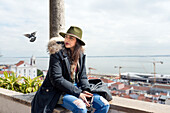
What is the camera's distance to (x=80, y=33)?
5.35ft

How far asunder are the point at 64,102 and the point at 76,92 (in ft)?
0.48

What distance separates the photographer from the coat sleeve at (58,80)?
1.43 m

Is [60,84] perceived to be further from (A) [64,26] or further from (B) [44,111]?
(A) [64,26]

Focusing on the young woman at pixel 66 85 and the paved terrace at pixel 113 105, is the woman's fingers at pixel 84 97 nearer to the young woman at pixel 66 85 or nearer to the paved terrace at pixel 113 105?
the young woman at pixel 66 85

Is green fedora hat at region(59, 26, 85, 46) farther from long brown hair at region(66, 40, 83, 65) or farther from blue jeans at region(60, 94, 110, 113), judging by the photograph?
blue jeans at region(60, 94, 110, 113)

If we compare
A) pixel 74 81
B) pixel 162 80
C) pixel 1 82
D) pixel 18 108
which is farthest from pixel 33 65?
pixel 162 80

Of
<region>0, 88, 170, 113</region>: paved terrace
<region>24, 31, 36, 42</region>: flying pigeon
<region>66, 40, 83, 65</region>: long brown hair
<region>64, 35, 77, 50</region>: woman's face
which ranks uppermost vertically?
<region>24, 31, 36, 42</region>: flying pigeon

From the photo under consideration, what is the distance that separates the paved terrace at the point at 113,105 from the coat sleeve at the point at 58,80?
23 centimetres

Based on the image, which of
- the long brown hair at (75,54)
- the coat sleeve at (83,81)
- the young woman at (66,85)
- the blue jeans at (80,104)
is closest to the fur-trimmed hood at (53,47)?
the young woman at (66,85)

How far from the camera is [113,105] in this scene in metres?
1.76

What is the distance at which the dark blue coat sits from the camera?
1441mm

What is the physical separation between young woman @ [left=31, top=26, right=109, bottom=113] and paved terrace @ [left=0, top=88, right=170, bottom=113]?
148 mm

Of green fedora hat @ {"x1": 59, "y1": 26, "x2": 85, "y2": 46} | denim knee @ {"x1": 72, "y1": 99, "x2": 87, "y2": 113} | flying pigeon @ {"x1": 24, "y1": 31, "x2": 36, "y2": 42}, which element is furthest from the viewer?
flying pigeon @ {"x1": 24, "y1": 31, "x2": 36, "y2": 42}

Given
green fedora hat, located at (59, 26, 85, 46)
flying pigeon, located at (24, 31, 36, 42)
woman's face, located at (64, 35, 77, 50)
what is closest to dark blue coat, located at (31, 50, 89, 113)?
woman's face, located at (64, 35, 77, 50)
